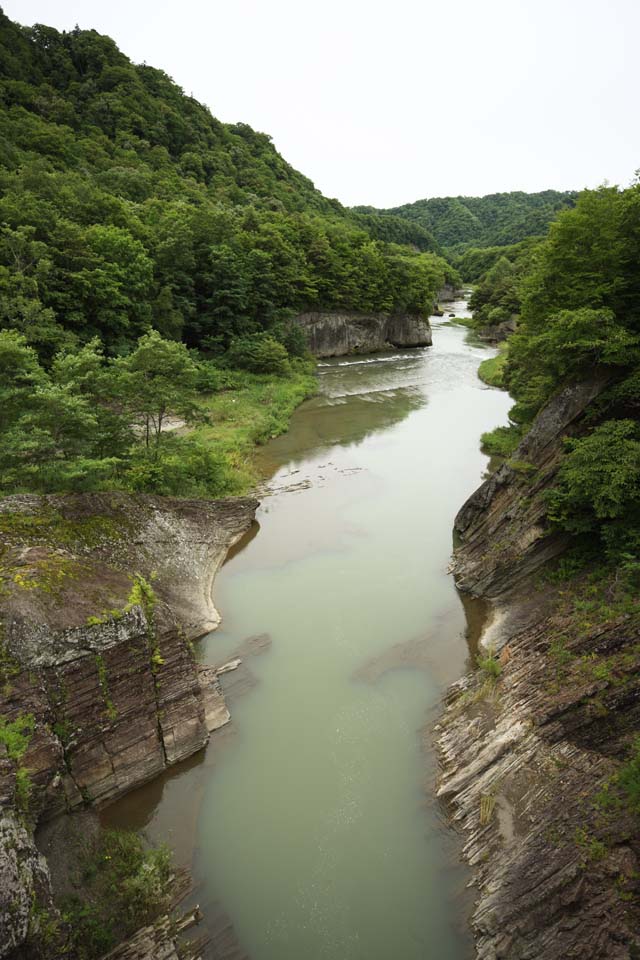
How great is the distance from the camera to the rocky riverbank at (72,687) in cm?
783

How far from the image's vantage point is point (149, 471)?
18547 mm

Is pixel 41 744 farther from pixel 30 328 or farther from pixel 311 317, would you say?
pixel 311 317

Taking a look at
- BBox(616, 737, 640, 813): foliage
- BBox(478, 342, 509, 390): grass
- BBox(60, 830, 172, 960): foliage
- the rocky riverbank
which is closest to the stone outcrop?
BBox(478, 342, 509, 390): grass

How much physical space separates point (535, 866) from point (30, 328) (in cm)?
3036

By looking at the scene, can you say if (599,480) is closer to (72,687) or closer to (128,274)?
(72,687)

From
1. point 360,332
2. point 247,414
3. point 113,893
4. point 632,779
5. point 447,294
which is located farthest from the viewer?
point 447,294

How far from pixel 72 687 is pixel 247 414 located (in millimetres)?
26459

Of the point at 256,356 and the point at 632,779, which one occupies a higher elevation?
the point at 256,356

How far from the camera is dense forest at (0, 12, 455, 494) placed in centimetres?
1625

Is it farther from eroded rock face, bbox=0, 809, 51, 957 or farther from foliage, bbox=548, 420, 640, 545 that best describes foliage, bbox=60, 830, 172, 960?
foliage, bbox=548, 420, 640, 545

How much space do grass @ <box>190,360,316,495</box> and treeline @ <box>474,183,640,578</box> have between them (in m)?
15.3

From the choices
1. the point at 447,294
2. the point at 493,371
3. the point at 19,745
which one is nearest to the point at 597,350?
the point at 19,745

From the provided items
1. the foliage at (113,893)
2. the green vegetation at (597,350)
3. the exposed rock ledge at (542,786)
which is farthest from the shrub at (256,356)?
the foliage at (113,893)

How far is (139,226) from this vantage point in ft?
141
